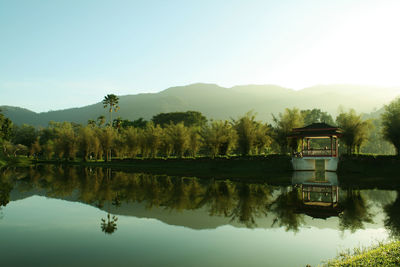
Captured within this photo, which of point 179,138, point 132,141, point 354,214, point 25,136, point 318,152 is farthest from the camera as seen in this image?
point 25,136

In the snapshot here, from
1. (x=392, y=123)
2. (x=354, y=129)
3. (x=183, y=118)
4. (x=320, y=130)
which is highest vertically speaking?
(x=183, y=118)

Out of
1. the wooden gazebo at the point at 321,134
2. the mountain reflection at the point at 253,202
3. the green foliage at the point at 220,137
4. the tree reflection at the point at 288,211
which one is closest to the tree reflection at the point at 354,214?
the mountain reflection at the point at 253,202

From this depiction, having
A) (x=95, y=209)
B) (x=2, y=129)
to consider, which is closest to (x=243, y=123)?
(x=95, y=209)

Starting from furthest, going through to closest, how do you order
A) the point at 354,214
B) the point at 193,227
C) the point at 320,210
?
the point at 320,210
the point at 354,214
the point at 193,227

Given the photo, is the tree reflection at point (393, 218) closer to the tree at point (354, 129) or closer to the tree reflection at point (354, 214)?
the tree reflection at point (354, 214)

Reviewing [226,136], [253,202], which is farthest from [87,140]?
[253,202]

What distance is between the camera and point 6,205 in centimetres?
1512

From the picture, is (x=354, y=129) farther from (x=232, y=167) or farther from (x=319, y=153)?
(x=232, y=167)

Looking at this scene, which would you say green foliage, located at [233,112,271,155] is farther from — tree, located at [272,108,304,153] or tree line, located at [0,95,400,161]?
tree, located at [272,108,304,153]

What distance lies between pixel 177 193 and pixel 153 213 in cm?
512

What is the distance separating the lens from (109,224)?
11102 millimetres

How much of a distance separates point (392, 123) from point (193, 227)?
29007 millimetres

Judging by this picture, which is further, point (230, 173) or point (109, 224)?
point (230, 173)

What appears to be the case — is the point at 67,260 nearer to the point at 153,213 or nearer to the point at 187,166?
the point at 153,213
